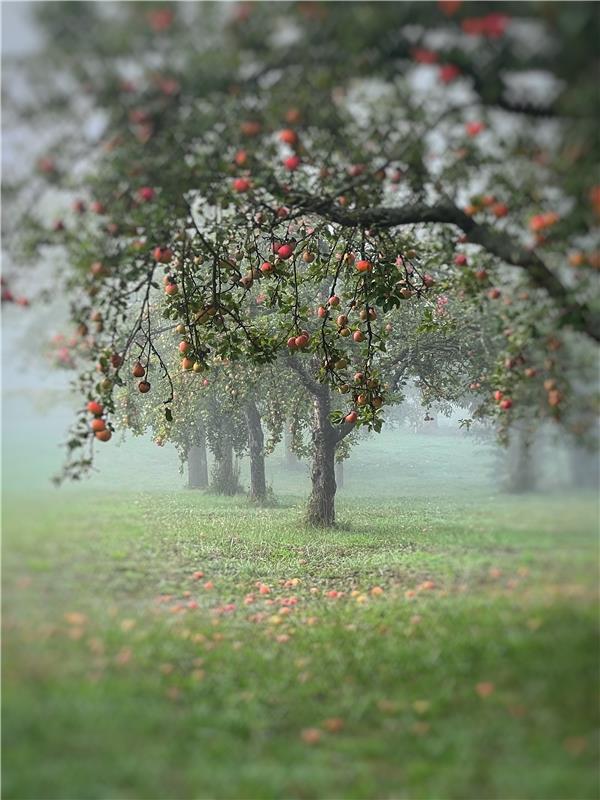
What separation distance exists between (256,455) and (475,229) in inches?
350

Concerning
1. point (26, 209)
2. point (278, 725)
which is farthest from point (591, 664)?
point (26, 209)

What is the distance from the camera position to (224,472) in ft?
40.0

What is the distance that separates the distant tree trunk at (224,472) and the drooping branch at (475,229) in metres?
8.67

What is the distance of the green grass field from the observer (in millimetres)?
2543

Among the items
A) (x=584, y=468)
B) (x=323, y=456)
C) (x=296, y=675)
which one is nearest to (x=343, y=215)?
(x=584, y=468)

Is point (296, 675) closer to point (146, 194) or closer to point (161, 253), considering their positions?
point (161, 253)

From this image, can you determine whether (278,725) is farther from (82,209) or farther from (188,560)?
(188,560)

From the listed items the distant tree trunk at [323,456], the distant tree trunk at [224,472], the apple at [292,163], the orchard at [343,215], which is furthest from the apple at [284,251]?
the distant tree trunk at [224,472]

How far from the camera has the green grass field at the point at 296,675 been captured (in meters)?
2.54

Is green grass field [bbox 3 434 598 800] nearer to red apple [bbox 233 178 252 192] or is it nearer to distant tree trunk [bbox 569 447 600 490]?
distant tree trunk [bbox 569 447 600 490]

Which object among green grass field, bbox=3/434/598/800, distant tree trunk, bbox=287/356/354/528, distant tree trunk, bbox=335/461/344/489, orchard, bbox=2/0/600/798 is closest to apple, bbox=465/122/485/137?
orchard, bbox=2/0/600/798

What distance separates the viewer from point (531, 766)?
2525 millimetres

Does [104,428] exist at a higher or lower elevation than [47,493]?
higher

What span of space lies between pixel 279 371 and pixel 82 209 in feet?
22.1
